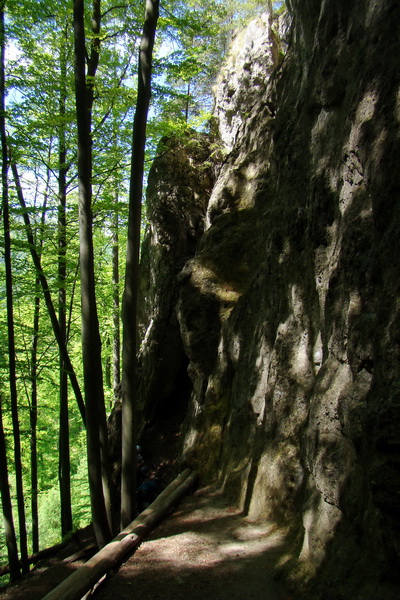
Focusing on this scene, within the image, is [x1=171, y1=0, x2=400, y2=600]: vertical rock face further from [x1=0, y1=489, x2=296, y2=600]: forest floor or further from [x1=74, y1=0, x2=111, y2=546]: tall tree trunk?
[x1=74, y1=0, x2=111, y2=546]: tall tree trunk

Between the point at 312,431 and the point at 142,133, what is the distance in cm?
531

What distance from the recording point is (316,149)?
549 cm

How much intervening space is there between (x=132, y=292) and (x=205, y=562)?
3.87m

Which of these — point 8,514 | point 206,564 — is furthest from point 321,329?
point 8,514

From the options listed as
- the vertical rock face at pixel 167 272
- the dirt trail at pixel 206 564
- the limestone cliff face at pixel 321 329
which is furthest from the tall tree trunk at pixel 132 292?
the vertical rock face at pixel 167 272

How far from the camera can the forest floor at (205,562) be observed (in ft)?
13.7

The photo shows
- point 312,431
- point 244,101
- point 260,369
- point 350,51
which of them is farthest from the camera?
point 244,101

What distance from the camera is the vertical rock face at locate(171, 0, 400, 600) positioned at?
312 cm

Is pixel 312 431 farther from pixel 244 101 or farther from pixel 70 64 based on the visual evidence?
pixel 244 101

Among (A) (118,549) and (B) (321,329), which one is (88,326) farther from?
(B) (321,329)

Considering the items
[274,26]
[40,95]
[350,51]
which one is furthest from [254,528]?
[274,26]

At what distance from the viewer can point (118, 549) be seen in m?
5.26

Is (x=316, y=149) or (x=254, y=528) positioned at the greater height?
(x=316, y=149)

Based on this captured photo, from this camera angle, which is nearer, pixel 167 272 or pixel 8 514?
pixel 8 514
